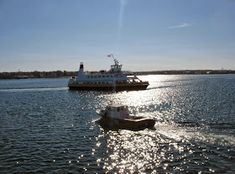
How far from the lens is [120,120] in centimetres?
5225

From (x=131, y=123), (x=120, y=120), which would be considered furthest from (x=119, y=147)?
(x=120, y=120)

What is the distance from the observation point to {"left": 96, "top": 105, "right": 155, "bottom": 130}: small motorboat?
50.8 metres

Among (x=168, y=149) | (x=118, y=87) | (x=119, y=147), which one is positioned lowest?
(x=119, y=147)

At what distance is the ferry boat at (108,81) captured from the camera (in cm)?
13596

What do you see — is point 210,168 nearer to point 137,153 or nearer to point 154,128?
point 137,153

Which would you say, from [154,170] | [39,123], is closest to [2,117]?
[39,123]

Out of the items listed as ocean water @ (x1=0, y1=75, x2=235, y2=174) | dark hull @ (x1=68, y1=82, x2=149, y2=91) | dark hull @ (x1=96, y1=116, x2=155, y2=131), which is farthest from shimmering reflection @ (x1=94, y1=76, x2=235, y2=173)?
dark hull @ (x1=68, y1=82, x2=149, y2=91)

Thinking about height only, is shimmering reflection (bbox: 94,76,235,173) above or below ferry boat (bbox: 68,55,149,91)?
below

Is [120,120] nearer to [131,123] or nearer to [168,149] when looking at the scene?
[131,123]

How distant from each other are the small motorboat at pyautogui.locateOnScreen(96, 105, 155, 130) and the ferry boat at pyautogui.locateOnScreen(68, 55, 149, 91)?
78.2 m

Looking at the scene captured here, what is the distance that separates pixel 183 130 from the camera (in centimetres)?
4878

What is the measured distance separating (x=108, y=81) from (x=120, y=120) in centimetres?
8612

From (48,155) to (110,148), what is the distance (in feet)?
23.2

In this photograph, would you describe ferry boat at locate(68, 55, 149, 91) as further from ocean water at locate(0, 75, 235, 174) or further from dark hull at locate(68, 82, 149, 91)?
ocean water at locate(0, 75, 235, 174)
